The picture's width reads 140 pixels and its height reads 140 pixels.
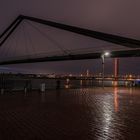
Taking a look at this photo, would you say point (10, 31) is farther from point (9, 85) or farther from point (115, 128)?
point (115, 128)

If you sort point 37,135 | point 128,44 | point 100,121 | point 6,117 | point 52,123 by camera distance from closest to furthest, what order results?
point 37,135, point 52,123, point 100,121, point 6,117, point 128,44

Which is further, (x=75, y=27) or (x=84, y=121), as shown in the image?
(x=75, y=27)

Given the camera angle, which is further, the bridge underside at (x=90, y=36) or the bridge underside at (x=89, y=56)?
the bridge underside at (x=89, y=56)

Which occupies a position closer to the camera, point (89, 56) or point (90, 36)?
point (90, 36)

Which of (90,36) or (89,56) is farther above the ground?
(90,36)

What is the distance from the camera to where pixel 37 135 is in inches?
197

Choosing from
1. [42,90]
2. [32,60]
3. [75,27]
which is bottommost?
[42,90]

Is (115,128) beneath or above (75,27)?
beneath

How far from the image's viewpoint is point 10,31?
186 feet

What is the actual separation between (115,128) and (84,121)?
1.25 meters

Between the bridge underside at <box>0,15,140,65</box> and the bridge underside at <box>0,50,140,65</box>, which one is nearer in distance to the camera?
the bridge underside at <box>0,15,140,65</box>

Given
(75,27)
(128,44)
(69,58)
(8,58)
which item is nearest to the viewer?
(128,44)

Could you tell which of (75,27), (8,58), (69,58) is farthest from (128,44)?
(8,58)

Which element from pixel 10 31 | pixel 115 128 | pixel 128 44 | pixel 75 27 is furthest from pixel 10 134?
pixel 10 31
